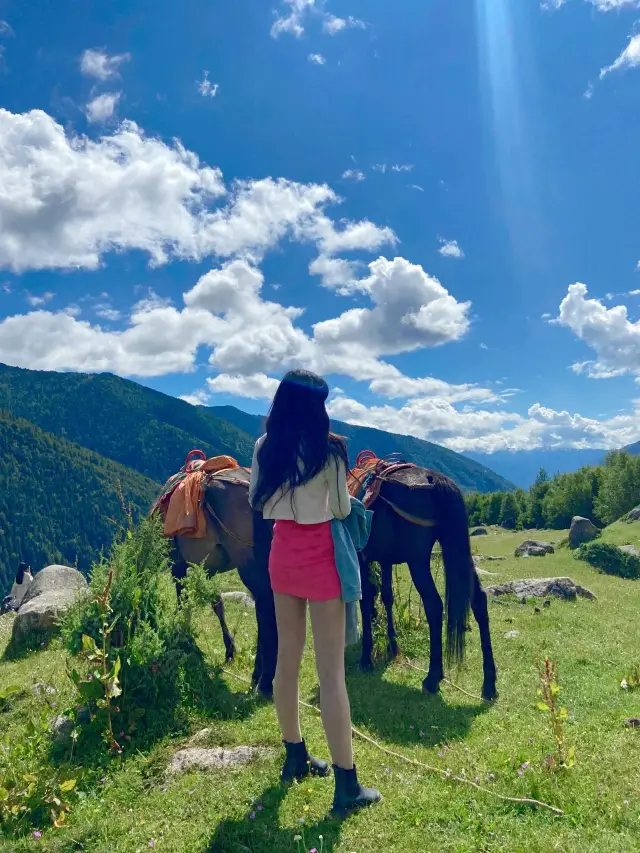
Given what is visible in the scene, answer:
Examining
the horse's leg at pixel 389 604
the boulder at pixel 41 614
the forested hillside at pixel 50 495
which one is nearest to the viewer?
the horse's leg at pixel 389 604

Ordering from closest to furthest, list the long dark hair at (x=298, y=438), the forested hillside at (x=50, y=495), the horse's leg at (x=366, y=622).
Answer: the long dark hair at (x=298, y=438), the horse's leg at (x=366, y=622), the forested hillside at (x=50, y=495)

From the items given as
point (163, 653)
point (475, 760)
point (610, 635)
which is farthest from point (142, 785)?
point (610, 635)

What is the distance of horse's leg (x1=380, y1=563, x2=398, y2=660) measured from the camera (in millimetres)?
7641

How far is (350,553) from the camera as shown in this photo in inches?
140

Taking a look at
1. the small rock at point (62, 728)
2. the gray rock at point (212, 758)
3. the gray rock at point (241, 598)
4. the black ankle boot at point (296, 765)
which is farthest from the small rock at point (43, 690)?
the gray rock at point (241, 598)

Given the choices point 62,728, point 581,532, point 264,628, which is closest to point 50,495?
point 581,532

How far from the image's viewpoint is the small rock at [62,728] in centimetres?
454

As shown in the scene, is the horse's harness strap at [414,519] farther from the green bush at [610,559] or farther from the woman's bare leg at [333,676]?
the green bush at [610,559]

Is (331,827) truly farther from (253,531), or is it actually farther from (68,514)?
(68,514)

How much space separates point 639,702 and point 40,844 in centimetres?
580

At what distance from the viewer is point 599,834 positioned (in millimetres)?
2957

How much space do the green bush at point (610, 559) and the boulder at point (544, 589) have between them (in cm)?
785

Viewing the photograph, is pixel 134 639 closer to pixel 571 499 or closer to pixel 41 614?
pixel 41 614

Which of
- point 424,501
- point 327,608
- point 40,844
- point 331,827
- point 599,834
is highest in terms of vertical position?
point 424,501
